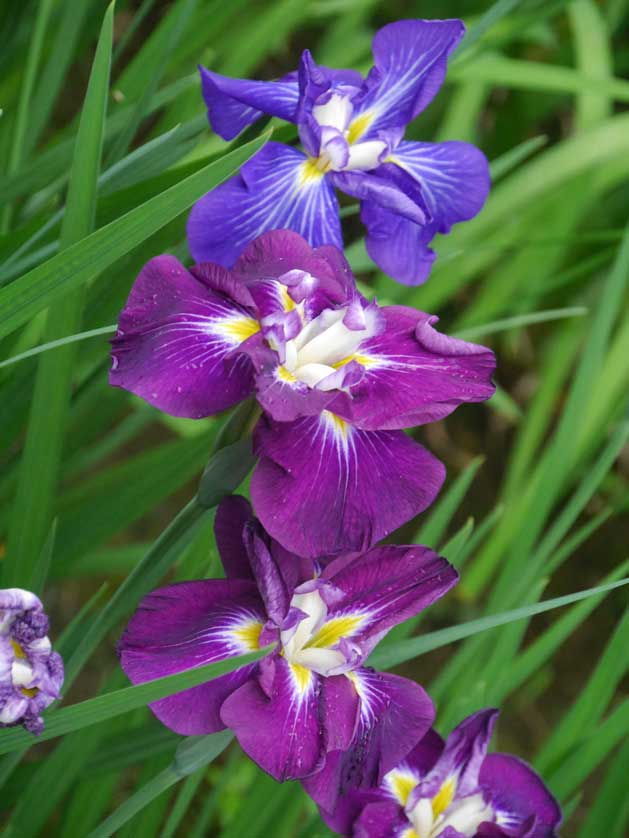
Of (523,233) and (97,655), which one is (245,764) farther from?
(523,233)

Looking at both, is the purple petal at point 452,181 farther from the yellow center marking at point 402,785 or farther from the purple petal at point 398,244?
the yellow center marking at point 402,785

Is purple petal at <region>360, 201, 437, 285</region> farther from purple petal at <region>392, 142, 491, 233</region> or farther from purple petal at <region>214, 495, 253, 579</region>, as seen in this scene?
purple petal at <region>214, 495, 253, 579</region>

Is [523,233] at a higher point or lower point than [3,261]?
lower

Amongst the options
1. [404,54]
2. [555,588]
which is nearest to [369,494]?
[404,54]

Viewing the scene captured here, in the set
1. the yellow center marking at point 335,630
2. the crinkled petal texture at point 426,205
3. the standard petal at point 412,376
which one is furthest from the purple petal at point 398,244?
the yellow center marking at point 335,630

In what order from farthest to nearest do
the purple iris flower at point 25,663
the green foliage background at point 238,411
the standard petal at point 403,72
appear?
1. the standard petal at point 403,72
2. the green foliage background at point 238,411
3. the purple iris flower at point 25,663

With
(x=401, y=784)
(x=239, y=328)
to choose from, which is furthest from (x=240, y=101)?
(x=401, y=784)

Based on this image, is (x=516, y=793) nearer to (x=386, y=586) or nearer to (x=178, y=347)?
(x=386, y=586)
